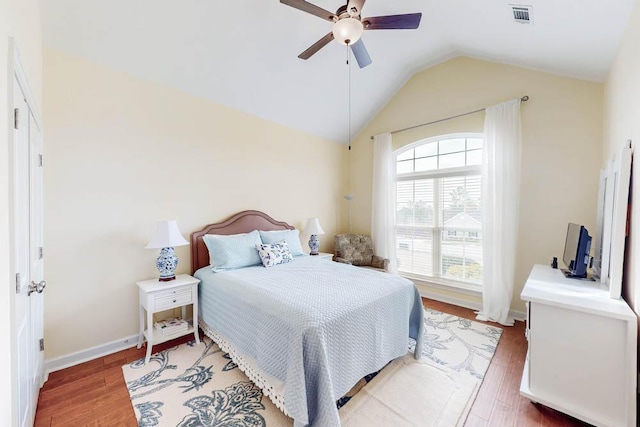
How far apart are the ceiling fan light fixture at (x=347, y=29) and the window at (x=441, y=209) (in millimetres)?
2381

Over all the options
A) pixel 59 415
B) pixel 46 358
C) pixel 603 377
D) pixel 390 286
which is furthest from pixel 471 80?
pixel 46 358

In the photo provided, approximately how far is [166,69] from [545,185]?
14.7 feet

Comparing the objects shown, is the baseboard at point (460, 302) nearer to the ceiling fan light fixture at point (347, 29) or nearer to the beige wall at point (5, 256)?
the ceiling fan light fixture at point (347, 29)

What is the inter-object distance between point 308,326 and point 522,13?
310 cm

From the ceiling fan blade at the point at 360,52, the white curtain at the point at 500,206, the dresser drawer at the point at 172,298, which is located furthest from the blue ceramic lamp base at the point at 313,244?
the ceiling fan blade at the point at 360,52

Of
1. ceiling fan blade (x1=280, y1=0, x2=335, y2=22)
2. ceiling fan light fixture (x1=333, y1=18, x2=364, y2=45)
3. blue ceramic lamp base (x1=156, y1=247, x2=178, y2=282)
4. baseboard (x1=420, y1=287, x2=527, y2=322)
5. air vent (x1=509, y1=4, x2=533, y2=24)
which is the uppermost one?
air vent (x1=509, y1=4, x2=533, y2=24)

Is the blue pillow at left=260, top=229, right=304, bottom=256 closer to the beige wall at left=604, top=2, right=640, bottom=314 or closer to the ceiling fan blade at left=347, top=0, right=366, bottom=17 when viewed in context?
the ceiling fan blade at left=347, top=0, right=366, bottom=17

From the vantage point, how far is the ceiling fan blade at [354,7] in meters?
1.93

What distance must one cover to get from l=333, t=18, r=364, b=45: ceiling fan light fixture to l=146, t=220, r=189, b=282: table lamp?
2347mm

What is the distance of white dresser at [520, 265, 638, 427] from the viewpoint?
1.54 meters

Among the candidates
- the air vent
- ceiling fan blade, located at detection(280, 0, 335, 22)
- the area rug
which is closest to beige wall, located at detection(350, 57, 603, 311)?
the air vent

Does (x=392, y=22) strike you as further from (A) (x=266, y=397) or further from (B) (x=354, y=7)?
(A) (x=266, y=397)

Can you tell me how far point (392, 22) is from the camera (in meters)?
2.13

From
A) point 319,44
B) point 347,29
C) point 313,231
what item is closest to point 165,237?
point 313,231
